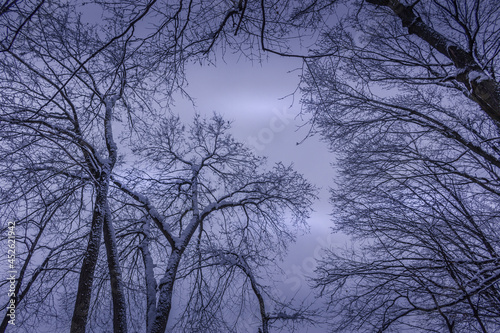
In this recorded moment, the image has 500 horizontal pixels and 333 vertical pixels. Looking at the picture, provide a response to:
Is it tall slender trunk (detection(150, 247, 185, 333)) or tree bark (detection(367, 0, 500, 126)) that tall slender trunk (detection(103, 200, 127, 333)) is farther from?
tree bark (detection(367, 0, 500, 126))

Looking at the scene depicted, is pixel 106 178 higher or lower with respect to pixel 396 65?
lower

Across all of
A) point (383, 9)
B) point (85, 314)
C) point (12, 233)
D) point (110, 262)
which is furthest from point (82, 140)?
point (383, 9)

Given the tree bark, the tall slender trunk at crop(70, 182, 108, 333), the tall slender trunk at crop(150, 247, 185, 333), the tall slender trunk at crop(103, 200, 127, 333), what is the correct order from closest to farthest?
the tree bark < the tall slender trunk at crop(70, 182, 108, 333) < the tall slender trunk at crop(103, 200, 127, 333) < the tall slender trunk at crop(150, 247, 185, 333)

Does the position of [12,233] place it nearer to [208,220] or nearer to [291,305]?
[208,220]

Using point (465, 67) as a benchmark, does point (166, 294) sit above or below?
below

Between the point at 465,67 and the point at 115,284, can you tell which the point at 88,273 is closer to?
the point at 115,284

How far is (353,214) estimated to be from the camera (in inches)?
177

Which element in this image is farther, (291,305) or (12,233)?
(291,305)

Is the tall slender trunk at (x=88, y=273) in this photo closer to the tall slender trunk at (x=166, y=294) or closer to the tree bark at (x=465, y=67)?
the tall slender trunk at (x=166, y=294)

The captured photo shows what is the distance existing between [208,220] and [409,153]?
641 cm

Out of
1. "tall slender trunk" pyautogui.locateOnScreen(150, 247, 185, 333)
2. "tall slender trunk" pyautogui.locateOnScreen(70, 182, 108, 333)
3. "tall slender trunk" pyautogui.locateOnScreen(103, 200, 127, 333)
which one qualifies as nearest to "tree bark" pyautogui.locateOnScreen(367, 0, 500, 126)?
"tall slender trunk" pyautogui.locateOnScreen(70, 182, 108, 333)

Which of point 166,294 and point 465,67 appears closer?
point 465,67

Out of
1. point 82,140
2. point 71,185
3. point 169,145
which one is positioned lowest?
point 71,185

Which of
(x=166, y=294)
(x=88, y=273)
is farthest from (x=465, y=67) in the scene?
(x=166, y=294)
